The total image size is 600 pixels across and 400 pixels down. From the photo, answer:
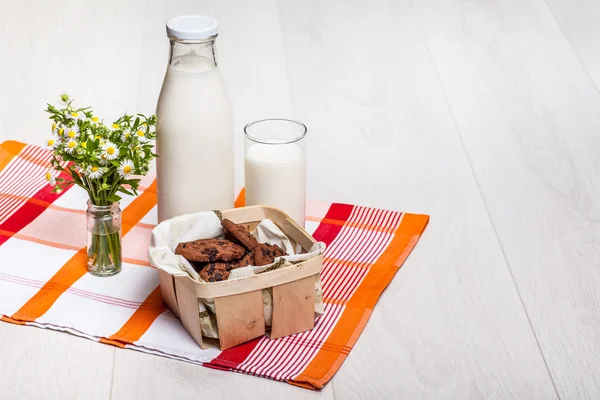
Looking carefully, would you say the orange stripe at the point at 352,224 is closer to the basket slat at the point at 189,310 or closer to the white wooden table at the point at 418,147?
the white wooden table at the point at 418,147

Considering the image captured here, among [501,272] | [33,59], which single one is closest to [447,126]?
[501,272]

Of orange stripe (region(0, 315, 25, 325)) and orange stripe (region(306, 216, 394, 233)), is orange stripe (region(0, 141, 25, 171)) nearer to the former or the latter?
orange stripe (region(0, 315, 25, 325))

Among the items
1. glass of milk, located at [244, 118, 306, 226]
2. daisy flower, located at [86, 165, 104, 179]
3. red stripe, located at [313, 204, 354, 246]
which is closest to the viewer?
daisy flower, located at [86, 165, 104, 179]

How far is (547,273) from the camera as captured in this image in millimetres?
1549

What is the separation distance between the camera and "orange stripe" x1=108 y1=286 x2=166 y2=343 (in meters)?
1.34

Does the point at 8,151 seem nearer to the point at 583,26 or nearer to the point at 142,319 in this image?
the point at 142,319

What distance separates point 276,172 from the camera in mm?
1522

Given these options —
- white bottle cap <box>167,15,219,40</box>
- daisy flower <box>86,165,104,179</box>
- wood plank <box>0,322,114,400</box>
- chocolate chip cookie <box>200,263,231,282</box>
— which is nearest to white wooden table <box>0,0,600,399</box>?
wood plank <box>0,322,114,400</box>

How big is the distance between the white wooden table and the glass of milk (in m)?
0.22

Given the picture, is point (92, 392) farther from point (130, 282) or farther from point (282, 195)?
point (282, 195)

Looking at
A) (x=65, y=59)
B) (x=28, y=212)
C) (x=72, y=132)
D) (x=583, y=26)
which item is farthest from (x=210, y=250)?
(x=583, y=26)

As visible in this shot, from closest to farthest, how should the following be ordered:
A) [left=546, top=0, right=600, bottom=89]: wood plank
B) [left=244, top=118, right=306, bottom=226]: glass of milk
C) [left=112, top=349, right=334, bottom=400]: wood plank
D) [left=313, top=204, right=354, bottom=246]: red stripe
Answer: [left=112, top=349, right=334, bottom=400]: wood plank
[left=244, top=118, right=306, bottom=226]: glass of milk
[left=313, top=204, right=354, bottom=246]: red stripe
[left=546, top=0, right=600, bottom=89]: wood plank

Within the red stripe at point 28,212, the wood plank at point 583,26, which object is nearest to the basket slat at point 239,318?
the red stripe at point 28,212

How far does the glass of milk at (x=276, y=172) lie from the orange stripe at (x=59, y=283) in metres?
0.23
